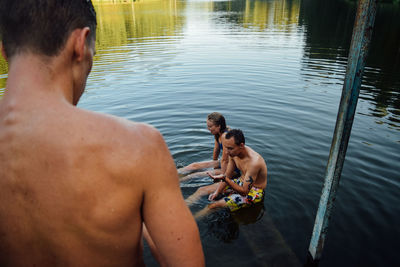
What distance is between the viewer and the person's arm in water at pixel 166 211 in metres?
1.10

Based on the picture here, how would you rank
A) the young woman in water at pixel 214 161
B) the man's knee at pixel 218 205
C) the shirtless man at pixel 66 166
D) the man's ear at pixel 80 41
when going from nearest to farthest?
1. the shirtless man at pixel 66 166
2. the man's ear at pixel 80 41
3. the man's knee at pixel 218 205
4. the young woman in water at pixel 214 161

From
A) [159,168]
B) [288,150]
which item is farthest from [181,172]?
[159,168]

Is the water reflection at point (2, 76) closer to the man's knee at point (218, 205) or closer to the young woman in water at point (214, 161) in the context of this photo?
the young woman in water at point (214, 161)

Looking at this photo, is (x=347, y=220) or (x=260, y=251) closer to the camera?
(x=260, y=251)

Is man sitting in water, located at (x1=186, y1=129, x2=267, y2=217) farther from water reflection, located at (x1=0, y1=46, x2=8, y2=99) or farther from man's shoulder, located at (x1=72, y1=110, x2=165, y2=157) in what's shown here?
water reflection, located at (x1=0, y1=46, x2=8, y2=99)

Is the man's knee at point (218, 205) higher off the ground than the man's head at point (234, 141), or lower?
lower

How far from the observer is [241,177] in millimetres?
5621

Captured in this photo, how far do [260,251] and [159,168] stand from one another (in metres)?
4.01

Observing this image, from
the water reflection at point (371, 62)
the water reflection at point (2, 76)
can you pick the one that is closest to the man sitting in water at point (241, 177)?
the water reflection at point (371, 62)

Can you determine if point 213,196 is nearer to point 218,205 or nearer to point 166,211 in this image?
point 218,205

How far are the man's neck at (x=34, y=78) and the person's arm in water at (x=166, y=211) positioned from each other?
446 mm

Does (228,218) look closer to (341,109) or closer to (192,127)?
(341,109)

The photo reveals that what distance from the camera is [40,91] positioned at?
102 cm

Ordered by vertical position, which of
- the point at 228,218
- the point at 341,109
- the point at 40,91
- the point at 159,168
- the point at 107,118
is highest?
the point at 40,91
